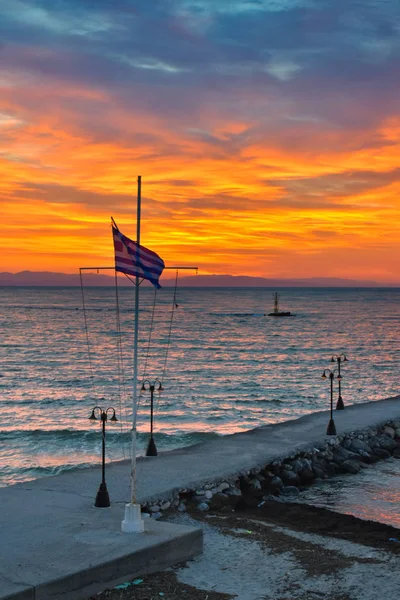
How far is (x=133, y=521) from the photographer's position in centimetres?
1393

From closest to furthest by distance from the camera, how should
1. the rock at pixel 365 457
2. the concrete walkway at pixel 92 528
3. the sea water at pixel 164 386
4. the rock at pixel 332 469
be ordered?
the concrete walkway at pixel 92 528 → the rock at pixel 332 469 → the rock at pixel 365 457 → the sea water at pixel 164 386

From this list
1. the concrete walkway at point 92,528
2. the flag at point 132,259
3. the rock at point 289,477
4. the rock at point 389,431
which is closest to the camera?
the concrete walkway at point 92,528

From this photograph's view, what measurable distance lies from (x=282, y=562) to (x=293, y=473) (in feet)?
24.3

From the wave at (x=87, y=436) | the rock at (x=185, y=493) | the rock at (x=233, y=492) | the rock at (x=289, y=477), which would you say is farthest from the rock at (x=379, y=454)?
the rock at (x=185, y=493)

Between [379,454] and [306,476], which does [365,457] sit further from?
[306,476]

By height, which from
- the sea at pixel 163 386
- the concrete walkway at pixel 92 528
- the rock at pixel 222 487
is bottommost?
the sea at pixel 163 386

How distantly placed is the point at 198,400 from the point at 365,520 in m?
24.7

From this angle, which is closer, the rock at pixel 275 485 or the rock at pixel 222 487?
the rock at pixel 222 487

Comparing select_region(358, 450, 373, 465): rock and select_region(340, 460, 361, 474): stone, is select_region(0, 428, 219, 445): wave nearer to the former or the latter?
select_region(358, 450, 373, 465): rock

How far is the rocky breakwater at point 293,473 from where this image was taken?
1830cm

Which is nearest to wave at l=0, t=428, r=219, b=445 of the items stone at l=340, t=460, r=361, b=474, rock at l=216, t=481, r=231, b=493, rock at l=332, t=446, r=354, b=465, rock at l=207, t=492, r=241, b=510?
rock at l=332, t=446, r=354, b=465

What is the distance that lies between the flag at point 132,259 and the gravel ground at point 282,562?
5322 mm

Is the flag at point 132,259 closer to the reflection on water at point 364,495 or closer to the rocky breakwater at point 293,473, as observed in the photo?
the rocky breakwater at point 293,473

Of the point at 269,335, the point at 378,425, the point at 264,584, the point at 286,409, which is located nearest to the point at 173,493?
the point at 264,584
